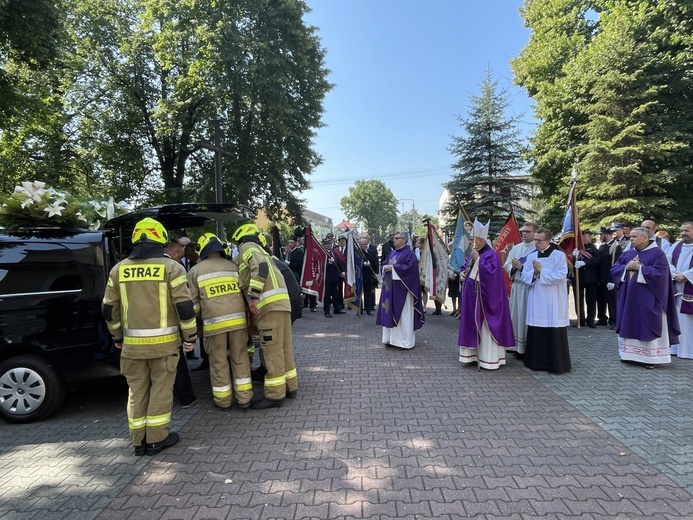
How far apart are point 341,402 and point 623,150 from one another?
16429 mm

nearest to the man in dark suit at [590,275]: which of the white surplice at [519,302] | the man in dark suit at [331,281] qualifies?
the white surplice at [519,302]

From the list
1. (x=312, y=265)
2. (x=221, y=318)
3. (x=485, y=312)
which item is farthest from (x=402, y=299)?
(x=312, y=265)

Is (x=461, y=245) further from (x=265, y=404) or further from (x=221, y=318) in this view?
(x=221, y=318)

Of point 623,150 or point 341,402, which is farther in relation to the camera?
point 623,150

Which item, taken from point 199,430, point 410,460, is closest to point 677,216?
point 410,460

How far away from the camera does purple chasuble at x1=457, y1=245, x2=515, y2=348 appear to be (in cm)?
604

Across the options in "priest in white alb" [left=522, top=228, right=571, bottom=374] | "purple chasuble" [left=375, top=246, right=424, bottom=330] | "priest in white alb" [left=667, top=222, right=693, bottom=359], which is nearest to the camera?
"priest in white alb" [left=522, top=228, right=571, bottom=374]

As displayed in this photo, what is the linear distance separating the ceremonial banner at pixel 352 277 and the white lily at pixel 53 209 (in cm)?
724

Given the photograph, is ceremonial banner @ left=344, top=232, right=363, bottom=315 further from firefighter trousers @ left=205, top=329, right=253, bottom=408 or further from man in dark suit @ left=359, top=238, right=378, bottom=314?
firefighter trousers @ left=205, top=329, right=253, bottom=408

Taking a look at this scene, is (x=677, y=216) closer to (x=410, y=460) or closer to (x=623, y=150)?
(x=623, y=150)

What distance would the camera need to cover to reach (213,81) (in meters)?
18.0

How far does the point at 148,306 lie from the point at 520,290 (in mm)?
5737

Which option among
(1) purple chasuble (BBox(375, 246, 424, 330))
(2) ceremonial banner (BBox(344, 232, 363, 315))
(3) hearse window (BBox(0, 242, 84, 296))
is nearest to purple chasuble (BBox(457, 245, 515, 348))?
Answer: (1) purple chasuble (BBox(375, 246, 424, 330))

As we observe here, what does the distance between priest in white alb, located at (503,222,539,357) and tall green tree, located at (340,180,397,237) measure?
78.5 m
